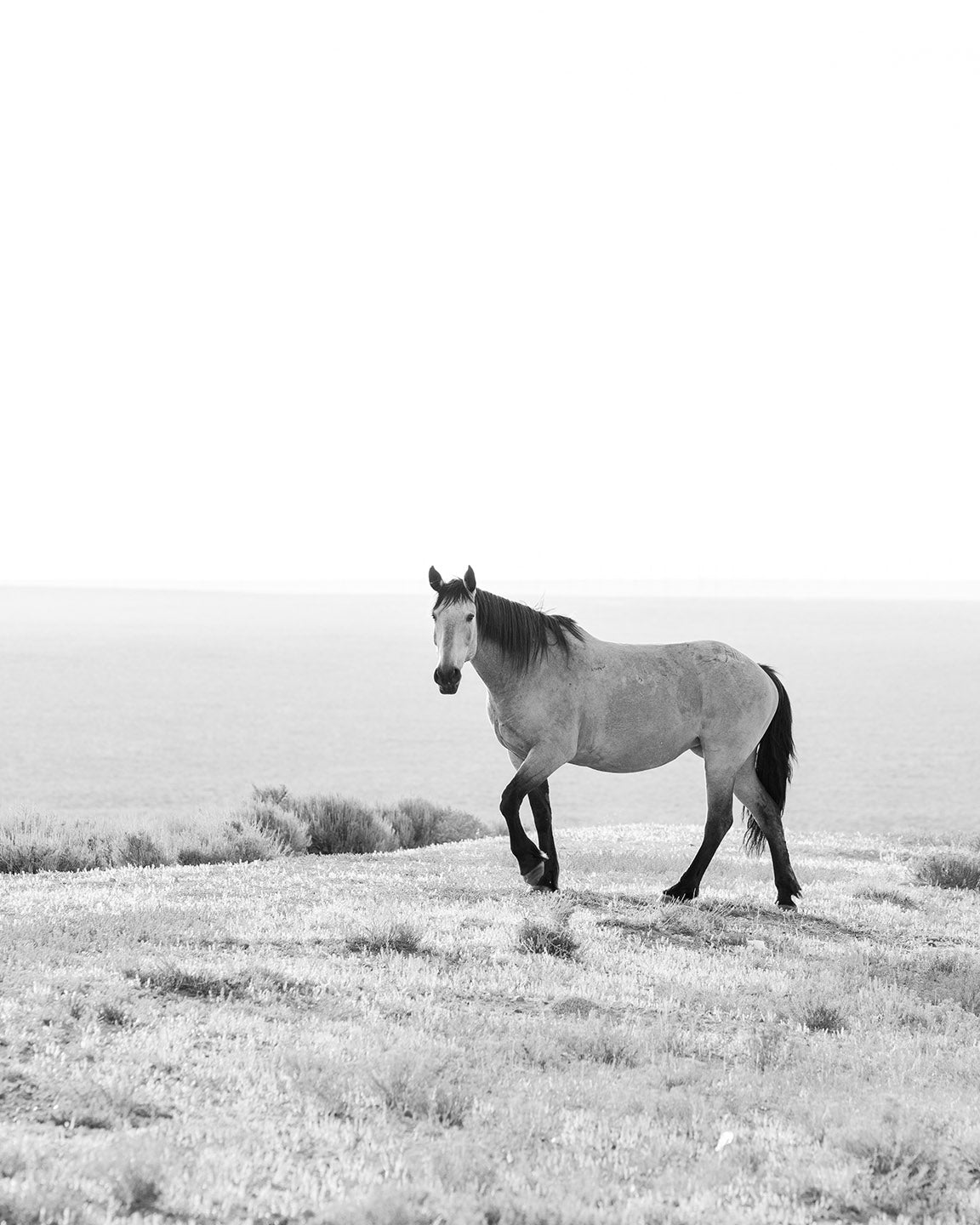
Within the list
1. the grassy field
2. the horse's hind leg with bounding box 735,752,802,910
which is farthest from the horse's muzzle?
the horse's hind leg with bounding box 735,752,802,910

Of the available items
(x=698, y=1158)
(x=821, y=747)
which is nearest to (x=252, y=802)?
(x=698, y=1158)

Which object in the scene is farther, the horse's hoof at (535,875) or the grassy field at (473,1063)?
the horse's hoof at (535,875)

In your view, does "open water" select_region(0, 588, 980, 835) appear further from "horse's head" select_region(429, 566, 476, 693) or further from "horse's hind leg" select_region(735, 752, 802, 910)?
"horse's hind leg" select_region(735, 752, 802, 910)

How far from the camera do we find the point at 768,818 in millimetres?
11453

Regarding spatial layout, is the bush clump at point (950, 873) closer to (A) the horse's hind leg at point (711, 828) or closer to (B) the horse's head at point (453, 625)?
(A) the horse's hind leg at point (711, 828)

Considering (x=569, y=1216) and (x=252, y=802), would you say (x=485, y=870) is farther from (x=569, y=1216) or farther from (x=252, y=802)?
(x=569, y=1216)

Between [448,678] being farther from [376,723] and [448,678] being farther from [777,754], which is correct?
[376,723]

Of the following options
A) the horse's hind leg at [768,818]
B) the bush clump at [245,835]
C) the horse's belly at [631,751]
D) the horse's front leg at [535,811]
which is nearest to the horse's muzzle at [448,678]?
the horse's front leg at [535,811]

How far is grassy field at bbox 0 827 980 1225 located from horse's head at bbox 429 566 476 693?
2011mm

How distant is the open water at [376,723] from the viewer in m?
48.2

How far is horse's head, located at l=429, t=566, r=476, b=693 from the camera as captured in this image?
972cm

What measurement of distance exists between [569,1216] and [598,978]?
338cm

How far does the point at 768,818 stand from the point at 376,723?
74.6m

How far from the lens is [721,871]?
48.5 ft
